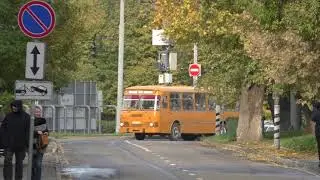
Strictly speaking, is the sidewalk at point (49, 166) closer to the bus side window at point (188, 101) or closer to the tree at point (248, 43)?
the tree at point (248, 43)

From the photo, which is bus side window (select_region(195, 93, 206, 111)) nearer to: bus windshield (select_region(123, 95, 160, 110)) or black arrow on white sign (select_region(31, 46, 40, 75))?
bus windshield (select_region(123, 95, 160, 110))

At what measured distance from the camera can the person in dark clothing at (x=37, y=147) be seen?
562 inches

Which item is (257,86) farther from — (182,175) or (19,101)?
(19,101)

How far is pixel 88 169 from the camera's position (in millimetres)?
20156

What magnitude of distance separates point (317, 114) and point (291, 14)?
4.37m

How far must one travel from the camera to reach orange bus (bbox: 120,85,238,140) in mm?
40562

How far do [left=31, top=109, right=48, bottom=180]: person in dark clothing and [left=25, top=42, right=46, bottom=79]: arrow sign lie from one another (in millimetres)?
1347

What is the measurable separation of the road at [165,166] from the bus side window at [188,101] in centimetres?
1320

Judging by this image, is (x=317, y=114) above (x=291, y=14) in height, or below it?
below

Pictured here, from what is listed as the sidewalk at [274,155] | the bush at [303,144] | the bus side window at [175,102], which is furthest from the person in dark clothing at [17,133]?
the bus side window at [175,102]

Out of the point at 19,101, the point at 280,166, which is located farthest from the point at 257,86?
the point at 19,101

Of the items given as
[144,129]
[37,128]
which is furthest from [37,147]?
[144,129]

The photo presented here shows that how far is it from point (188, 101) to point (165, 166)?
2140 cm

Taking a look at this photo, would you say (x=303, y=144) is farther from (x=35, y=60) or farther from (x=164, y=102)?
(x=35, y=60)
